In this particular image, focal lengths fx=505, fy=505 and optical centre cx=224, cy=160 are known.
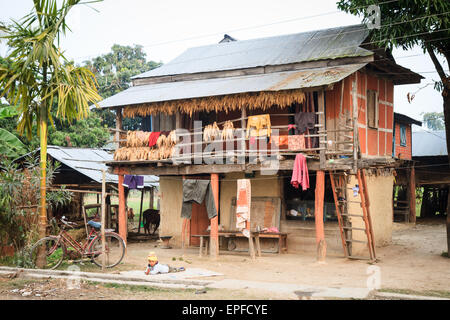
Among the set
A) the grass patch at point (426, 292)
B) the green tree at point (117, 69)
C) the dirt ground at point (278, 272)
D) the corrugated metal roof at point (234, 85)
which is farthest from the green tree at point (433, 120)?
the grass patch at point (426, 292)

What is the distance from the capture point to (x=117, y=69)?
35.0m

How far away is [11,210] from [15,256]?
110cm

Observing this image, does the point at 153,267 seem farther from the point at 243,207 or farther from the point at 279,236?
the point at 279,236

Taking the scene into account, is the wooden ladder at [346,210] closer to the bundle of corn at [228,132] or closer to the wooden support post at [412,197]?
the bundle of corn at [228,132]

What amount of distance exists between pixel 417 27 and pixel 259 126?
481cm

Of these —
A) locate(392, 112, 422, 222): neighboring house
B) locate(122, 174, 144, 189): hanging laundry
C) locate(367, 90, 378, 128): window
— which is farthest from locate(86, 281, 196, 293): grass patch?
locate(392, 112, 422, 222): neighboring house

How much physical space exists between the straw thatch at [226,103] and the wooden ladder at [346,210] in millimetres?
2248

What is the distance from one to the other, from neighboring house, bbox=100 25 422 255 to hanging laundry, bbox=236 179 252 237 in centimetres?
49

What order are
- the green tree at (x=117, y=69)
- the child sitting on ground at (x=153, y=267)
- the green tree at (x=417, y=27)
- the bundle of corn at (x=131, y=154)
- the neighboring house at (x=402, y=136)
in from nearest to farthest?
the child sitting on ground at (x=153, y=267), the green tree at (x=417, y=27), the bundle of corn at (x=131, y=154), the neighboring house at (x=402, y=136), the green tree at (x=117, y=69)

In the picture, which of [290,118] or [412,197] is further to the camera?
[412,197]

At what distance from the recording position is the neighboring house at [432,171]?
2386cm

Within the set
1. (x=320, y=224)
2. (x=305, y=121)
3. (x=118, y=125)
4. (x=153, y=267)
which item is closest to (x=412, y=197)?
(x=320, y=224)
